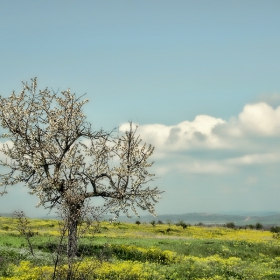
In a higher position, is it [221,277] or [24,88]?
[24,88]

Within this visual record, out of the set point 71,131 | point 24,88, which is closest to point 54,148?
point 71,131

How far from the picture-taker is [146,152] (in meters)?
39.2

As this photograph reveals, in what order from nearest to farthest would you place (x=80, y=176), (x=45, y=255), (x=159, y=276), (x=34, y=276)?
(x=34, y=276), (x=159, y=276), (x=45, y=255), (x=80, y=176)

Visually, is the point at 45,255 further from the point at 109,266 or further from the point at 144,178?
the point at 144,178

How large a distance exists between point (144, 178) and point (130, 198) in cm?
247

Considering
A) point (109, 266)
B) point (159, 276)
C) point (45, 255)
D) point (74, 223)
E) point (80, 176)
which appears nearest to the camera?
point (74, 223)

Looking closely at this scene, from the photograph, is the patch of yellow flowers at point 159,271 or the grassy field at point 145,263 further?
the patch of yellow flowers at point 159,271

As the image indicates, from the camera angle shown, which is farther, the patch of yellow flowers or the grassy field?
the patch of yellow flowers

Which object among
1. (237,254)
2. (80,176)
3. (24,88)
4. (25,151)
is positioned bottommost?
(237,254)

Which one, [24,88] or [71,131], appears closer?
[71,131]

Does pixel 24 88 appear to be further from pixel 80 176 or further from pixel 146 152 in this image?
pixel 146 152

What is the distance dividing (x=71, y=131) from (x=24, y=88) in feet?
26.1

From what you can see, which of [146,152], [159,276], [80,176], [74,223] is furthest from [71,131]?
[74,223]

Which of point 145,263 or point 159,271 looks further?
point 145,263
